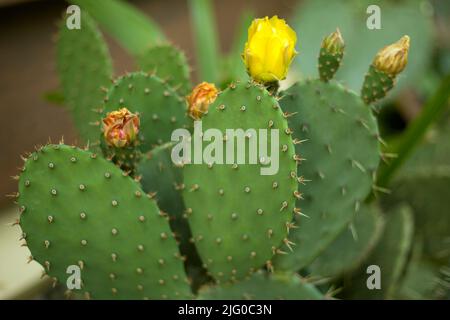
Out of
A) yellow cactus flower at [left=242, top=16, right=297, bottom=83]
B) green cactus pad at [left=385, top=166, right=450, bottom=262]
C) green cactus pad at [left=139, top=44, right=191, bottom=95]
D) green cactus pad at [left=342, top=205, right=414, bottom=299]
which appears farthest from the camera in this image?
green cactus pad at [left=385, top=166, right=450, bottom=262]

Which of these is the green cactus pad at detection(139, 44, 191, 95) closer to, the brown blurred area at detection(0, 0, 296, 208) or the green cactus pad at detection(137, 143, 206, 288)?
the green cactus pad at detection(137, 143, 206, 288)

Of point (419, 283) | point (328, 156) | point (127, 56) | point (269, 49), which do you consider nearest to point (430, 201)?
point (419, 283)

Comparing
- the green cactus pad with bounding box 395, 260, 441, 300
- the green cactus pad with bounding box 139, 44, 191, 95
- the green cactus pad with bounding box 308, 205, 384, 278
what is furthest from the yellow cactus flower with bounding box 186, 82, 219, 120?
the green cactus pad with bounding box 395, 260, 441, 300

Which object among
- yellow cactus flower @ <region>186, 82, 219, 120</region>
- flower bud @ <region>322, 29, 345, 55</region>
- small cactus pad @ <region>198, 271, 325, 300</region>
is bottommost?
small cactus pad @ <region>198, 271, 325, 300</region>

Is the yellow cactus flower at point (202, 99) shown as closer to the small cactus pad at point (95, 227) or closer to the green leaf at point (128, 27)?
the small cactus pad at point (95, 227)

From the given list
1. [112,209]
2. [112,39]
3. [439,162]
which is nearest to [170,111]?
[112,209]

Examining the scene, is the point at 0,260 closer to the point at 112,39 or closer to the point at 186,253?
the point at 186,253

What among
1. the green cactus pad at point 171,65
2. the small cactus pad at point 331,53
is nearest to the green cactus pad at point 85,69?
the green cactus pad at point 171,65
